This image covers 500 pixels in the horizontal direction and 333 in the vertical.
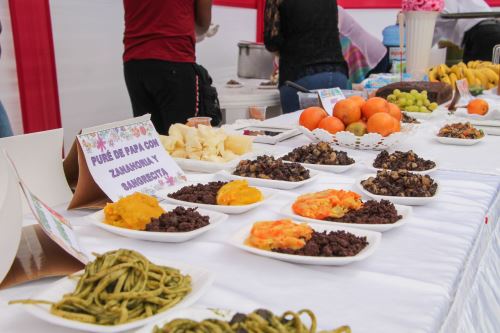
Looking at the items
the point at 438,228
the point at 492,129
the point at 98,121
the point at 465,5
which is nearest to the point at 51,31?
the point at 98,121

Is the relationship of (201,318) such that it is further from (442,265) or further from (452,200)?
(452,200)

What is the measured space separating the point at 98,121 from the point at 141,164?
2.36 m

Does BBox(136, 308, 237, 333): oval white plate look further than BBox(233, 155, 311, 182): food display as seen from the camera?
No

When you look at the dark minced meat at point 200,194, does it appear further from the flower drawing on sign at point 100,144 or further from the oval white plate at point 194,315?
the oval white plate at point 194,315

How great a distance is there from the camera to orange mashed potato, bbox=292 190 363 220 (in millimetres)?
1006

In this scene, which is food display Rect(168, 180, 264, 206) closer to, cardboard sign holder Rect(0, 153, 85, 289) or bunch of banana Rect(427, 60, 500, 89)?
cardboard sign holder Rect(0, 153, 85, 289)

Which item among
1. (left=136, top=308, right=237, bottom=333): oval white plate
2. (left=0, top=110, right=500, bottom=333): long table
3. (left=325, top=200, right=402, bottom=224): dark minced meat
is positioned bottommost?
(left=0, top=110, right=500, bottom=333): long table

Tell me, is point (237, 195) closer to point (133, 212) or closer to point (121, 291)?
point (133, 212)

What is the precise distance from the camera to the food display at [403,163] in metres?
1.37

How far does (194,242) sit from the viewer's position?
0.94 metres

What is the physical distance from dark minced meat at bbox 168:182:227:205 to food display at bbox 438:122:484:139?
100 centimetres

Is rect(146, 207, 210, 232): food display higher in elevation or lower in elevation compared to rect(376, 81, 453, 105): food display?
lower

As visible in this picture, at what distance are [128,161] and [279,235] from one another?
475 millimetres

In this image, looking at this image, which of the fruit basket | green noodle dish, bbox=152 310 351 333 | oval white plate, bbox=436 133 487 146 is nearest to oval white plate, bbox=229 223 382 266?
green noodle dish, bbox=152 310 351 333
